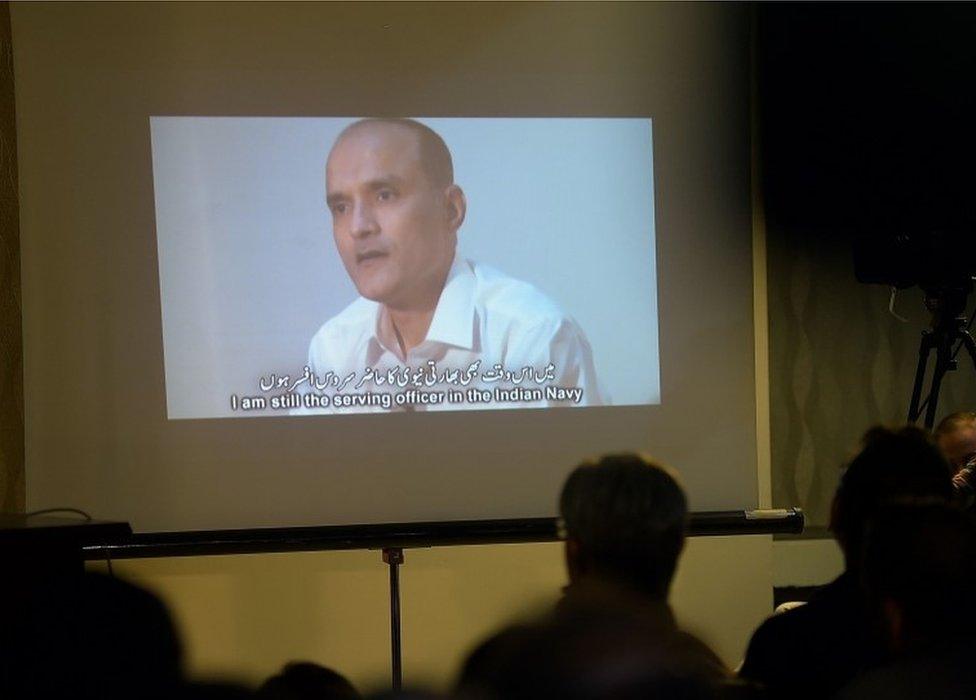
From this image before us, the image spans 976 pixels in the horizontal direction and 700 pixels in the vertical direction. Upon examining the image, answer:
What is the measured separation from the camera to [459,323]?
3957 millimetres

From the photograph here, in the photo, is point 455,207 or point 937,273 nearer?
point 937,273

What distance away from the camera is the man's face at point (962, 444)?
3.43m

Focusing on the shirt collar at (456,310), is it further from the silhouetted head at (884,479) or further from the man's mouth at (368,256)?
the silhouetted head at (884,479)

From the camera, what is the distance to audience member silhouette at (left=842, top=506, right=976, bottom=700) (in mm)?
1296

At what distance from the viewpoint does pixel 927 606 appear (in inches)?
51.9

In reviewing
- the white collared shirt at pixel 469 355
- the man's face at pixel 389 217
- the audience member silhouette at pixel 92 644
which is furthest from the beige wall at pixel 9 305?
the audience member silhouette at pixel 92 644

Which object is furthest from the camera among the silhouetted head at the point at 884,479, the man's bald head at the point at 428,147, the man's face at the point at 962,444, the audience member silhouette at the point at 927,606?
the man's bald head at the point at 428,147

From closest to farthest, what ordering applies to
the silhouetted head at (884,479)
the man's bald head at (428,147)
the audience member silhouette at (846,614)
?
the audience member silhouette at (846,614)
the silhouetted head at (884,479)
the man's bald head at (428,147)

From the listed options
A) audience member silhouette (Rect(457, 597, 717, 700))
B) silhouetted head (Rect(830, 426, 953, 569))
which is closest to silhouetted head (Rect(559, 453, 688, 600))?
audience member silhouette (Rect(457, 597, 717, 700))

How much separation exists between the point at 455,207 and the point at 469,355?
0.54m

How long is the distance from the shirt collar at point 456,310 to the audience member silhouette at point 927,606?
2.68 meters

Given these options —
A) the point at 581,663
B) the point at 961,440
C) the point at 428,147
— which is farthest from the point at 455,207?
the point at 581,663

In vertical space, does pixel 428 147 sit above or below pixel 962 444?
above

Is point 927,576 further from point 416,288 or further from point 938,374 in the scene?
point 416,288
